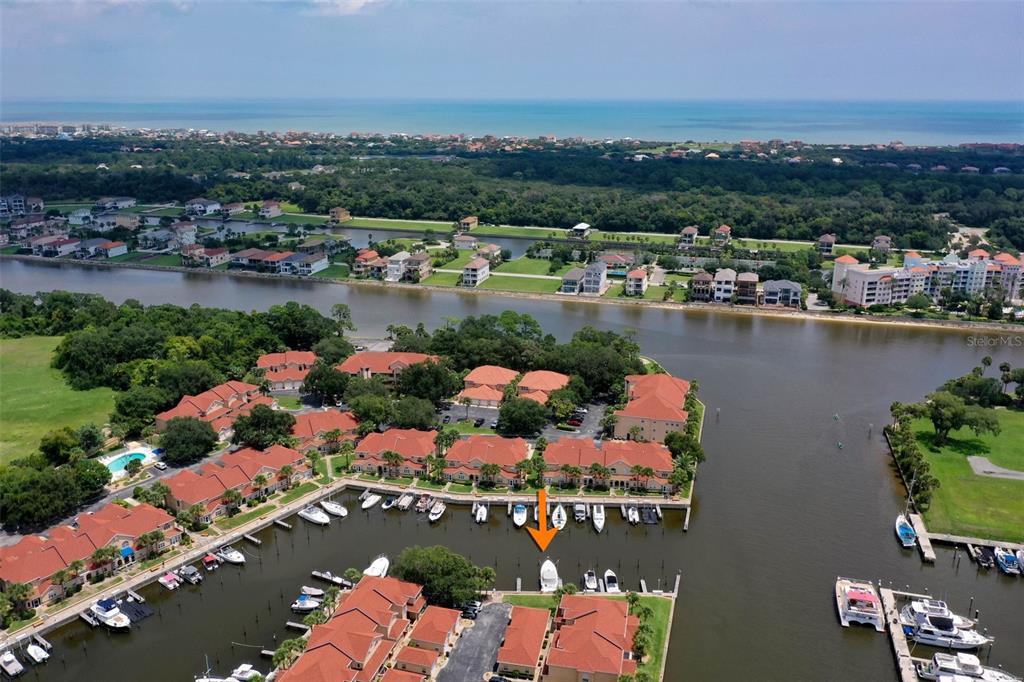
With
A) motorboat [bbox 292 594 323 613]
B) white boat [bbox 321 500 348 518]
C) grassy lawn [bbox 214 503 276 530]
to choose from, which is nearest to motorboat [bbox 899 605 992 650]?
motorboat [bbox 292 594 323 613]

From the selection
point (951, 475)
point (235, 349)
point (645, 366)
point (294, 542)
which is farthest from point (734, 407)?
point (235, 349)

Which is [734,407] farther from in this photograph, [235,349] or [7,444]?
[7,444]

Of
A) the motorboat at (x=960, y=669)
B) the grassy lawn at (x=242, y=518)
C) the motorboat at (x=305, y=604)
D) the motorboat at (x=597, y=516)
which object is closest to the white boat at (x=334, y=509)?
the grassy lawn at (x=242, y=518)

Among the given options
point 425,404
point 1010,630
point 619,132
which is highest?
point 619,132

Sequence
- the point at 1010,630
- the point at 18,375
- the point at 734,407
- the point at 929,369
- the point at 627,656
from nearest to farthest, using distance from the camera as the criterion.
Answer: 1. the point at 627,656
2. the point at 1010,630
3. the point at 734,407
4. the point at 18,375
5. the point at 929,369

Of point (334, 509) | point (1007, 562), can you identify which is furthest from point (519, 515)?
point (1007, 562)
